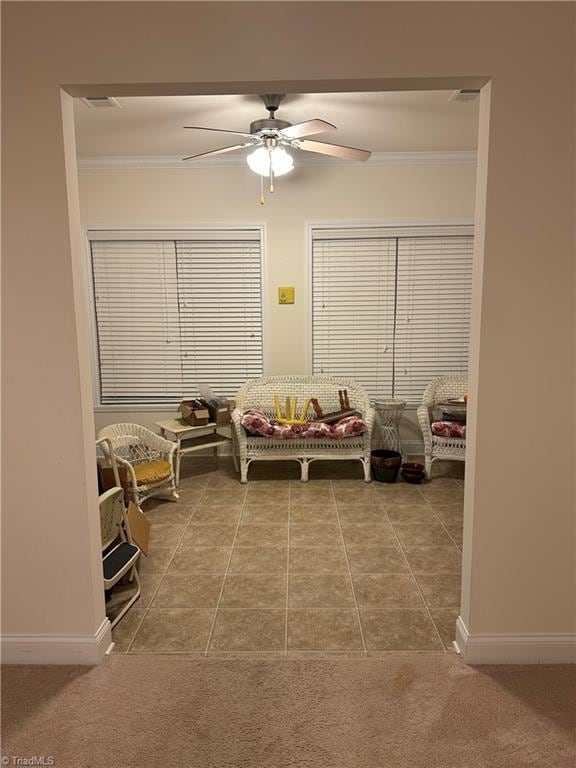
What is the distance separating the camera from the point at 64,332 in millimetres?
2029

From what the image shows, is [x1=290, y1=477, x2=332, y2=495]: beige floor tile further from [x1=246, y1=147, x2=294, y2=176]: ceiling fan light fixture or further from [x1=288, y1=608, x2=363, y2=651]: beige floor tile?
[x1=246, y1=147, x2=294, y2=176]: ceiling fan light fixture

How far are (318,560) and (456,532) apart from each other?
1.04 m

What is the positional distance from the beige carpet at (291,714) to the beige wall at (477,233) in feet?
0.80

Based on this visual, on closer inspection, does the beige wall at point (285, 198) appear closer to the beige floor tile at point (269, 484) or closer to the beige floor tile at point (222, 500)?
the beige floor tile at point (269, 484)

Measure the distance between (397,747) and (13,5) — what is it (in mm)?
2982

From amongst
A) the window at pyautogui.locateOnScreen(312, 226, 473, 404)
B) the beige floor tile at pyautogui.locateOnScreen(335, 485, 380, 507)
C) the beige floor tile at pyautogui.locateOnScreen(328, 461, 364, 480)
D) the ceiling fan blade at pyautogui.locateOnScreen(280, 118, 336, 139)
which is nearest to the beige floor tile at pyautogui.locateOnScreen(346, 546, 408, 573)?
the beige floor tile at pyautogui.locateOnScreen(335, 485, 380, 507)

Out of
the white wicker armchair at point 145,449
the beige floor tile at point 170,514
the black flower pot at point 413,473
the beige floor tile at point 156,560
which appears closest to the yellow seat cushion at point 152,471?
the white wicker armchair at point 145,449

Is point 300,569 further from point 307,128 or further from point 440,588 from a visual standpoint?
point 307,128

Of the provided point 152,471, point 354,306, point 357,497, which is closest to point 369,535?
point 357,497

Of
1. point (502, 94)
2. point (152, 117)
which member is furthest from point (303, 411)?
point (502, 94)

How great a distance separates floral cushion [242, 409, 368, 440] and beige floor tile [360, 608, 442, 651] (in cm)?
191

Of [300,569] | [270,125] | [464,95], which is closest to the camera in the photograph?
[300,569]

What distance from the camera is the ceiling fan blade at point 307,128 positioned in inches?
116

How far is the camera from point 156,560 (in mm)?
3191
